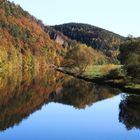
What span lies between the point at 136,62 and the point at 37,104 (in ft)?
83.5

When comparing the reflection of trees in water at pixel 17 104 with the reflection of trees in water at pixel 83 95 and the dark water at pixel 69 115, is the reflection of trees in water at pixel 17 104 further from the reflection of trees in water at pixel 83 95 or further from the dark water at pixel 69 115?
the reflection of trees in water at pixel 83 95

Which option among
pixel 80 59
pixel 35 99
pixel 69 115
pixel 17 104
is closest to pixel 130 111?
pixel 69 115

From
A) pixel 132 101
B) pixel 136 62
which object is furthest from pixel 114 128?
pixel 136 62

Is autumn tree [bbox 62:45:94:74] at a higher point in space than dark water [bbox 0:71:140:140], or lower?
lower

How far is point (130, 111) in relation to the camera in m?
62.6

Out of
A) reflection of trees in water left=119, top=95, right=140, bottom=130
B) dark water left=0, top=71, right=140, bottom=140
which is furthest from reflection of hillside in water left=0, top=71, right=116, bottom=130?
reflection of trees in water left=119, top=95, right=140, bottom=130

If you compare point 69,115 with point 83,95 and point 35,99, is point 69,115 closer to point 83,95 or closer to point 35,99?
point 35,99

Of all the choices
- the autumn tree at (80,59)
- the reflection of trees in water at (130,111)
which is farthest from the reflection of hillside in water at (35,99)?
the autumn tree at (80,59)

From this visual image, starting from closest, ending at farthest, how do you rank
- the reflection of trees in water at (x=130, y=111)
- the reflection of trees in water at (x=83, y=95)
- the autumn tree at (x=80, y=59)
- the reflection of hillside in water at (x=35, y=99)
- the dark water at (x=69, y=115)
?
the dark water at (x=69, y=115) < the reflection of trees in water at (x=130, y=111) < the reflection of hillside in water at (x=35, y=99) < the reflection of trees in water at (x=83, y=95) < the autumn tree at (x=80, y=59)

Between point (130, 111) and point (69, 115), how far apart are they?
840 cm

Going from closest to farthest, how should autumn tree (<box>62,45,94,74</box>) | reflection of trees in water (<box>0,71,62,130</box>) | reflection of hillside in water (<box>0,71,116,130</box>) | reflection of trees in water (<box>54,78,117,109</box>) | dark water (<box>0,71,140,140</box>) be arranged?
dark water (<box>0,71,140,140</box>)
reflection of trees in water (<box>0,71,62,130</box>)
reflection of hillside in water (<box>0,71,116,130</box>)
reflection of trees in water (<box>54,78,117,109</box>)
autumn tree (<box>62,45,94,74</box>)

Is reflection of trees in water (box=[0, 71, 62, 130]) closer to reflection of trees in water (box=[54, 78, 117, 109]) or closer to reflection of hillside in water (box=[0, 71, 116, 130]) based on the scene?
reflection of hillside in water (box=[0, 71, 116, 130])

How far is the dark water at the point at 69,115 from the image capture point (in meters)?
47.2

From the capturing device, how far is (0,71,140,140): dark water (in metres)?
47.2
